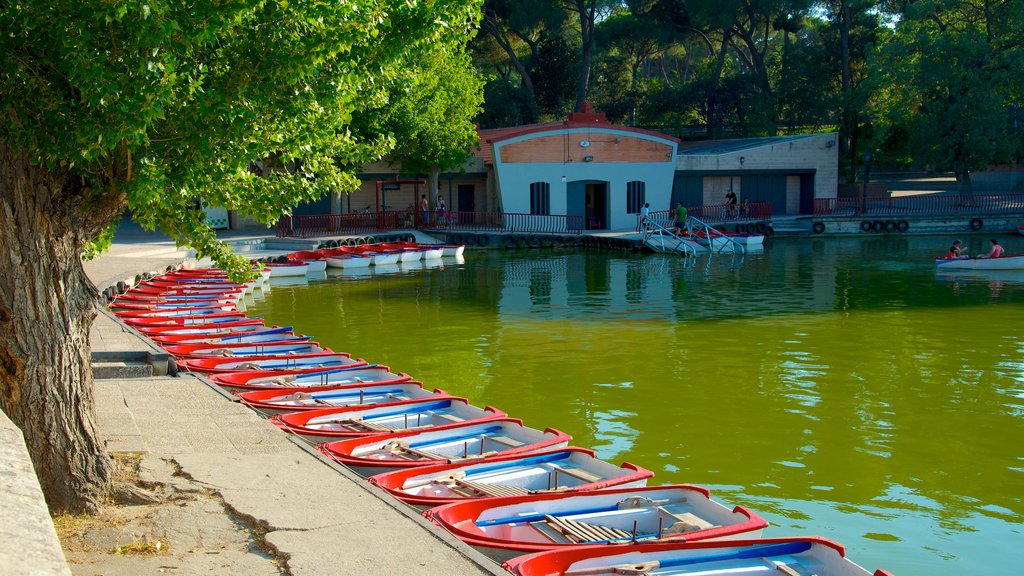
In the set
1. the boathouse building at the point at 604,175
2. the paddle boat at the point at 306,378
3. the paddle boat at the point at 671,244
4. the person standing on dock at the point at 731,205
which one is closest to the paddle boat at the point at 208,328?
the paddle boat at the point at 306,378

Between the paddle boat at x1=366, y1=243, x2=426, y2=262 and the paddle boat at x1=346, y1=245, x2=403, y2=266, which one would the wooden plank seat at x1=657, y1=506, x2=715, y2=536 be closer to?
the paddle boat at x1=346, y1=245, x2=403, y2=266

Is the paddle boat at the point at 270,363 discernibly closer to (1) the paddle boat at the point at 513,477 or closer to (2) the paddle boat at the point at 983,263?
(1) the paddle boat at the point at 513,477

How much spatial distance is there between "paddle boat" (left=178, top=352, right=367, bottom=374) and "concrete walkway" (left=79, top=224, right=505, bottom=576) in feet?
5.28

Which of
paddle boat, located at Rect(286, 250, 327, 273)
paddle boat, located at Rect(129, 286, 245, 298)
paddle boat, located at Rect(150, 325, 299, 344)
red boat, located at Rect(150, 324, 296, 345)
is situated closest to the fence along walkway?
paddle boat, located at Rect(286, 250, 327, 273)

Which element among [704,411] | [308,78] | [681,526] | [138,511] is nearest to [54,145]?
[308,78]

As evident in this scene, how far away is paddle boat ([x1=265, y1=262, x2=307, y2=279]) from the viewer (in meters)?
33.2

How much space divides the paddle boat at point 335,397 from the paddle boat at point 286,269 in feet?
67.2

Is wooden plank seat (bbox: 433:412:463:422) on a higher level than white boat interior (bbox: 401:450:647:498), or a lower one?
higher

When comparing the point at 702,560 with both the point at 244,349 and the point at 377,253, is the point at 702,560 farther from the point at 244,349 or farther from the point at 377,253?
the point at 377,253

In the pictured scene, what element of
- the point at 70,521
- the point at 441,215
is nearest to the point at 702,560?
the point at 70,521

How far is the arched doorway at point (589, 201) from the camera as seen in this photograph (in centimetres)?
4862

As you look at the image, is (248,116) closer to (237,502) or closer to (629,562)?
(237,502)

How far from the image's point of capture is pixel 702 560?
281 inches

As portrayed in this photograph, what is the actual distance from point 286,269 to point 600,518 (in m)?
26.6
